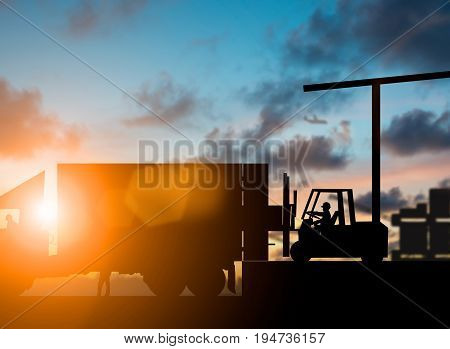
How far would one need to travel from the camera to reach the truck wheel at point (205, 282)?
13.9m

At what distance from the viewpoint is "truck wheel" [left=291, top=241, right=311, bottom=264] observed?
1826 cm

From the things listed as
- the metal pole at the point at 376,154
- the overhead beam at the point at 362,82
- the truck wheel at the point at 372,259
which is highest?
the overhead beam at the point at 362,82

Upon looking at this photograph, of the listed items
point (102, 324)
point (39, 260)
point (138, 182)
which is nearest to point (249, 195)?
point (138, 182)

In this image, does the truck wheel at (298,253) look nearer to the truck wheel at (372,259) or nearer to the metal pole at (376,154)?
the truck wheel at (372,259)

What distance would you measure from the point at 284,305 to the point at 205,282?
208 centimetres

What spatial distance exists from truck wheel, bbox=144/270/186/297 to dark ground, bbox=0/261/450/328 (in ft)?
0.66

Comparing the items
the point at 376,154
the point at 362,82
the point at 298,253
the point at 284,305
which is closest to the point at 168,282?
the point at 284,305

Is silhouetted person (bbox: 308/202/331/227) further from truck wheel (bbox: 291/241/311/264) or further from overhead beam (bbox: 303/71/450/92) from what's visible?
overhead beam (bbox: 303/71/450/92)

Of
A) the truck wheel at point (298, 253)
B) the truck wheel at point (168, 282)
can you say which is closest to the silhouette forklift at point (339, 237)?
the truck wheel at point (298, 253)

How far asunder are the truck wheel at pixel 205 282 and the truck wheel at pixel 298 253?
4.95 m

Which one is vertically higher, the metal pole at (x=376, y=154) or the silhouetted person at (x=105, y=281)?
the metal pole at (x=376, y=154)

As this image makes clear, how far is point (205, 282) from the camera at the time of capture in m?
14.0

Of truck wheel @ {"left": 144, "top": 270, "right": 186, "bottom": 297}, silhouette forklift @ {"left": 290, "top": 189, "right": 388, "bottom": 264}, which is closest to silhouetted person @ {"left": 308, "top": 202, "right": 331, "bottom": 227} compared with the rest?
silhouette forklift @ {"left": 290, "top": 189, "right": 388, "bottom": 264}

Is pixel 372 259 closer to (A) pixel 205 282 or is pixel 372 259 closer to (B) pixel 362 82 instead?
(B) pixel 362 82
